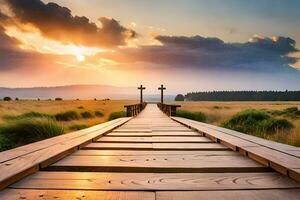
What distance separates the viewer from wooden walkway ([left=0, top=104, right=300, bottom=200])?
210 centimetres

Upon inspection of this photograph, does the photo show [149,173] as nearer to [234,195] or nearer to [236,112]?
[234,195]

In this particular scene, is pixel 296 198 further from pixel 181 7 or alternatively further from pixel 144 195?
pixel 181 7

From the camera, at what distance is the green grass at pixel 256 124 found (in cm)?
1206

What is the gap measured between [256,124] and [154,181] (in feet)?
39.4

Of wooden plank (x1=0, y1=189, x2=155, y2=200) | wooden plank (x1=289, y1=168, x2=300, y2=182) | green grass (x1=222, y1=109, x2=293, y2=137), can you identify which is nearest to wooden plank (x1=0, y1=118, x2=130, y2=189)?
wooden plank (x1=0, y1=189, x2=155, y2=200)

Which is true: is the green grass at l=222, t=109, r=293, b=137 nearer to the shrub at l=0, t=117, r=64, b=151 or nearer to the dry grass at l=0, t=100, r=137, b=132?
the shrub at l=0, t=117, r=64, b=151

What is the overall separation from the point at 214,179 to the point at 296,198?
66cm

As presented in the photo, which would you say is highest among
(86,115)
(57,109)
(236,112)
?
(57,109)

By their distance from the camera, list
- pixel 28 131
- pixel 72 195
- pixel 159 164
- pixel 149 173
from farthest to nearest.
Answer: pixel 28 131
pixel 159 164
pixel 149 173
pixel 72 195

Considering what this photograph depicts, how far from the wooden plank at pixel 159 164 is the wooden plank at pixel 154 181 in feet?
0.53

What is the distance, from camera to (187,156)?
3516mm

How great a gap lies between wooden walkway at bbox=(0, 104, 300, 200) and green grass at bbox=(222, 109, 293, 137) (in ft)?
24.9

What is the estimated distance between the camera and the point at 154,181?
239 centimetres

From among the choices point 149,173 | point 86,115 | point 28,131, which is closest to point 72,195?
point 149,173
